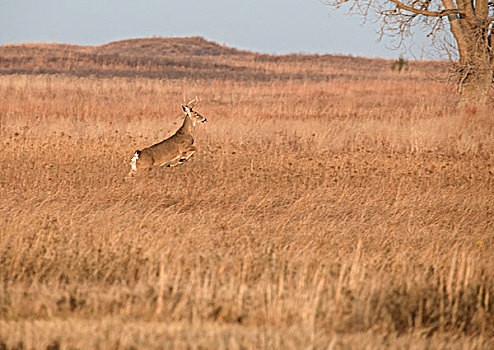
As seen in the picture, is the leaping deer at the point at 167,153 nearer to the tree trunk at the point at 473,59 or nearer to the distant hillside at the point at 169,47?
the tree trunk at the point at 473,59

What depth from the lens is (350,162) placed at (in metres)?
12.1

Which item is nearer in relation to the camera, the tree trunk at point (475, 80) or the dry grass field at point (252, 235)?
the dry grass field at point (252, 235)

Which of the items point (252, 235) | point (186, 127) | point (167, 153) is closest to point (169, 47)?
point (186, 127)

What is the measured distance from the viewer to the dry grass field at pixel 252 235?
4.65 m

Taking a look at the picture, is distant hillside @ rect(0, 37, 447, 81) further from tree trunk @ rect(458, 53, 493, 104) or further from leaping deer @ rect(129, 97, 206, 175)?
leaping deer @ rect(129, 97, 206, 175)

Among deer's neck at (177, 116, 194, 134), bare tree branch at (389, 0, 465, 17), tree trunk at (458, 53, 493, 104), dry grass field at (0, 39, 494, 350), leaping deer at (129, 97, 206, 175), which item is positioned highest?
bare tree branch at (389, 0, 465, 17)

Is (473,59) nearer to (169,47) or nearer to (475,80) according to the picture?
(475,80)

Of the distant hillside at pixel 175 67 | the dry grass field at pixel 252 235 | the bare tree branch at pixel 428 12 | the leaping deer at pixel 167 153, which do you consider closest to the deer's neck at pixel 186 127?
the leaping deer at pixel 167 153

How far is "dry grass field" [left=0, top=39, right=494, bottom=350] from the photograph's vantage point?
465cm

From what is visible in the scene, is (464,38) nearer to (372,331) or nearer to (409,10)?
(409,10)

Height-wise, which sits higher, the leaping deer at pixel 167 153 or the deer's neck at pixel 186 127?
the deer's neck at pixel 186 127

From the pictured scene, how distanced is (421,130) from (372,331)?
1134 cm

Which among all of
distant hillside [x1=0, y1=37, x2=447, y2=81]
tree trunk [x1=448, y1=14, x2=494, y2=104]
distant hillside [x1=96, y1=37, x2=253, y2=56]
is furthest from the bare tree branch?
distant hillside [x1=96, y1=37, x2=253, y2=56]

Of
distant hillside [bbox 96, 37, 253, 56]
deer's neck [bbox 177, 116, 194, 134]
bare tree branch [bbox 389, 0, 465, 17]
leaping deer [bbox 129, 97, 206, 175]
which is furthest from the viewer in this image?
distant hillside [bbox 96, 37, 253, 56]
